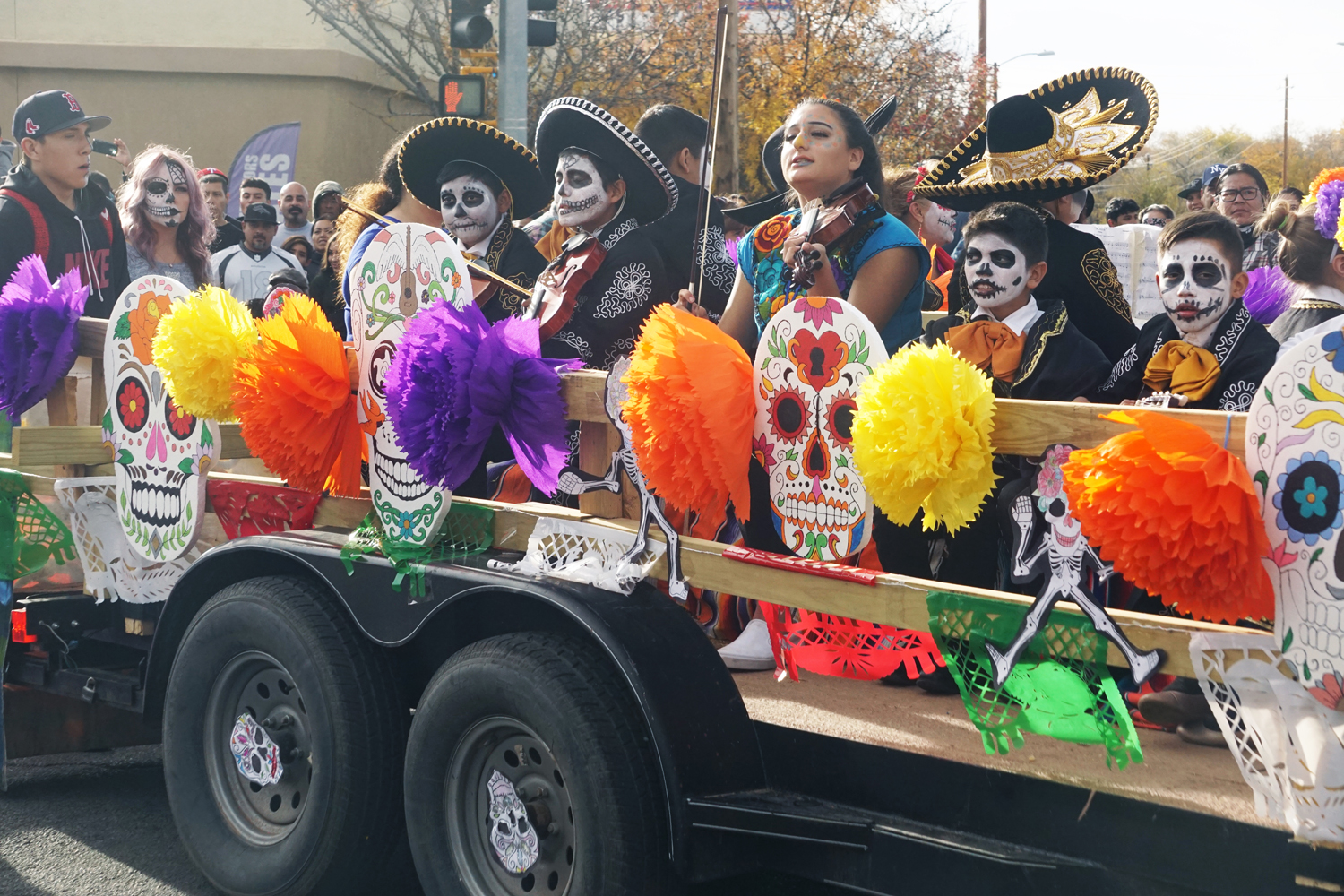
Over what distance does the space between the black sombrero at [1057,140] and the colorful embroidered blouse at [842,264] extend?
1.39 feet

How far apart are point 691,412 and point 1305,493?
1149 mm

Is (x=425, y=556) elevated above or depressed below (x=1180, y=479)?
below

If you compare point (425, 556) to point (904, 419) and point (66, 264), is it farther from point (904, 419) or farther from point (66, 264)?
point (66, 264)

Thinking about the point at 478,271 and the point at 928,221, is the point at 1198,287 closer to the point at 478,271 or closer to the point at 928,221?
the point at 478,271

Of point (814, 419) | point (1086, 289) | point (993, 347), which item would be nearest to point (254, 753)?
point (814, 419)

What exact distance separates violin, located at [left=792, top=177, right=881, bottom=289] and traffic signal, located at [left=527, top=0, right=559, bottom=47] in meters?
6.92

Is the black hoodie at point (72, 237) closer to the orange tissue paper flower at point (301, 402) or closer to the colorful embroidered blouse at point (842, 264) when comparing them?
the orange tissue paper flower at point (301, 402)

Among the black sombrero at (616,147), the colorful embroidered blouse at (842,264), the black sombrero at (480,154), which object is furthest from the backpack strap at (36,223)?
the colorful embroidered blouse at (842,264)

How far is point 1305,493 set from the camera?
2006 millimetres

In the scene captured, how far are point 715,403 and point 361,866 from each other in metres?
1.49

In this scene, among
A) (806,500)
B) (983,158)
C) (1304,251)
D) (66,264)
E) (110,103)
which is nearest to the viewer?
(806,500)

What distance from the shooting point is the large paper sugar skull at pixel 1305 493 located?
6.48ft

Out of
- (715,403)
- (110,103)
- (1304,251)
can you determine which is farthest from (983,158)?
(110,103)

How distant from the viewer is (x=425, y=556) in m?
3.20
